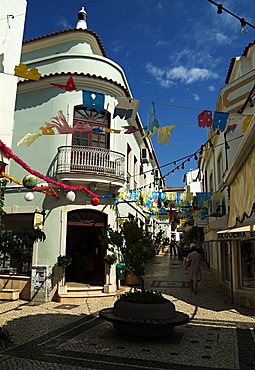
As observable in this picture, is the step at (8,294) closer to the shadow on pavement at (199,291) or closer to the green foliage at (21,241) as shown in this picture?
the green foliage at (21,241)

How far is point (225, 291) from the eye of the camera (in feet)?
40.1

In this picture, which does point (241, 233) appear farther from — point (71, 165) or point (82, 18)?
point (82, 18)

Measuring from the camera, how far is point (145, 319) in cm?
596

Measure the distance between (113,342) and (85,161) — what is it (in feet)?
22.6

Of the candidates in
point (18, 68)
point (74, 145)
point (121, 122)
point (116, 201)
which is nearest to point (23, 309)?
point (116, 201)

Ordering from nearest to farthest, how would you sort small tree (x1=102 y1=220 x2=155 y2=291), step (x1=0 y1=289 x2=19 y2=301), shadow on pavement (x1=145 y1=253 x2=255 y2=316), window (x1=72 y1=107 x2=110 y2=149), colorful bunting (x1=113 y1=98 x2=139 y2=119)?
small tree (x1=102 y1=220 x2=155 y2=291) → colorful bunting (x1=113 y1=98 x2=139 y2=119) → shadow on pavement (x1=145 y1=253 x2=255 y2=316) → step (x1=0 y1=289 x2=19 y2=301) → window (x1=72 y1=107 x2=110 y2=149)

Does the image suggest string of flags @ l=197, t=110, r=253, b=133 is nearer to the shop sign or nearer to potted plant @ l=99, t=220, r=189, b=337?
the shop sign

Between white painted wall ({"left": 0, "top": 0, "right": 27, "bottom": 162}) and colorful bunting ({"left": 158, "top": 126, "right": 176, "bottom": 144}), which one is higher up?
white painted wall ({"left": 0, "top": 0, "right": 27, "bottom": 162})

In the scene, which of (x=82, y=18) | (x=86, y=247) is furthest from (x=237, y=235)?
(x=82, y=18)

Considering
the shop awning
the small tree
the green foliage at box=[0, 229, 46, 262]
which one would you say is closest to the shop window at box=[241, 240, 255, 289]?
the shop awning

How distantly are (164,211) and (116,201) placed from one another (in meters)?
12.8

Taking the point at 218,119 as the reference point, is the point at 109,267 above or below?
below

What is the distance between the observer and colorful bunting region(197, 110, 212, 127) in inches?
299

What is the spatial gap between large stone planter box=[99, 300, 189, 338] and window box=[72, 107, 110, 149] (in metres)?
7.41
